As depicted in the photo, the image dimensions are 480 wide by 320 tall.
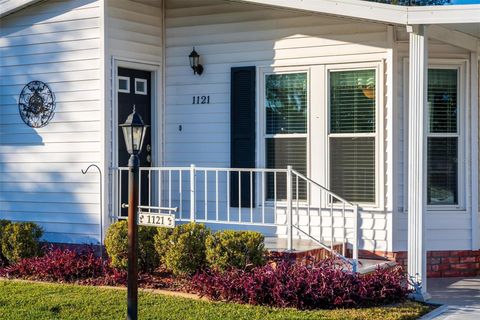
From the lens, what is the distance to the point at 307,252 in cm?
912

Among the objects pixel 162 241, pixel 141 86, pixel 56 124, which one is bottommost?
pixel 162 241

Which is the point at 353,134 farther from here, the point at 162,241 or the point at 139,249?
the point at 139,249

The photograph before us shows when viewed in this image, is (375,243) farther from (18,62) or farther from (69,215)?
(18,62)

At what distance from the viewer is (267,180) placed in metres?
10.6

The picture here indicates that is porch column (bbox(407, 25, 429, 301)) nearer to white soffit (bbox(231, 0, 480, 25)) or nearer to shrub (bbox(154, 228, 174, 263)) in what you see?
white soffit (bbox(231, 0, 480, 25))

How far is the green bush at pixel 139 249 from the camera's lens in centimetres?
920

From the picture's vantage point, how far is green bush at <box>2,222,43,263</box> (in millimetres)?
9984

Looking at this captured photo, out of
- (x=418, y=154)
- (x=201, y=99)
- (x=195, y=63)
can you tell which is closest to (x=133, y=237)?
(x=418, y=154)

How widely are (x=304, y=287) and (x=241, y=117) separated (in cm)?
350

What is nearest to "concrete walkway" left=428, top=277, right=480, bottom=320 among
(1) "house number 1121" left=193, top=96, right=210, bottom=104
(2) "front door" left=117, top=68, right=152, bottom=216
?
(1) "house number 1121" left=193, top=96, right=210, bottom=104

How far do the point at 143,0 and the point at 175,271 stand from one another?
163 inches

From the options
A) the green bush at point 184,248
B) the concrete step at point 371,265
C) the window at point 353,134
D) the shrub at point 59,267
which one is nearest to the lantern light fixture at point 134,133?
the green bush at point 184,248

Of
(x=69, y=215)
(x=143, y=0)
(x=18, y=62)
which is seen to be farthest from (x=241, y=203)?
(x=18, y=62)

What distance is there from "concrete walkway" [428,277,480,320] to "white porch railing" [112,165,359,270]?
4.10 ft
